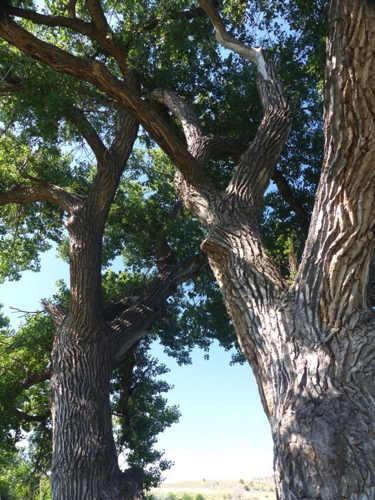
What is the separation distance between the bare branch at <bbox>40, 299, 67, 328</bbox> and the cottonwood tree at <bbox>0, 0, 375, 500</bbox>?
404mm

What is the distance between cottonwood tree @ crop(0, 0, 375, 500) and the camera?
2557 mm

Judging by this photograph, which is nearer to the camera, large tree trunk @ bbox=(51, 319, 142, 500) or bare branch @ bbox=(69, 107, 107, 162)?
large tree trunk @ bbox=(51, 319, 142, 500)

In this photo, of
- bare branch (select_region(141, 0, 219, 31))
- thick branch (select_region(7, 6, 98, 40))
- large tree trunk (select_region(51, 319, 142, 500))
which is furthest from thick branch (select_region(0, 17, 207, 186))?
bare branch (select_region(141, 0, 219, 31))

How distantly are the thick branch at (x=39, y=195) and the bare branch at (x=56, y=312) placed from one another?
1.72 m

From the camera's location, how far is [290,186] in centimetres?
886

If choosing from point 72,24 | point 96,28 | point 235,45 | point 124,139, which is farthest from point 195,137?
point 72,24

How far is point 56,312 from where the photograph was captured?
280 inches

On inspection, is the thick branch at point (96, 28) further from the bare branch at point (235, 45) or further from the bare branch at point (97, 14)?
the bare branch at point (235, 45)

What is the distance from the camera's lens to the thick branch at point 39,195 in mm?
7340

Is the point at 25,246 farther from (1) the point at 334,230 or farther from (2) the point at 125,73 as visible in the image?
(1) the point at 334,230

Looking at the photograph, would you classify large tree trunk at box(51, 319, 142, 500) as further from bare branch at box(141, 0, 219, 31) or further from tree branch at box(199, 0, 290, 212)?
bare branch at box(141, 0, 219, 31)

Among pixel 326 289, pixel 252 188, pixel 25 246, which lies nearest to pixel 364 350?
pixel 326 289

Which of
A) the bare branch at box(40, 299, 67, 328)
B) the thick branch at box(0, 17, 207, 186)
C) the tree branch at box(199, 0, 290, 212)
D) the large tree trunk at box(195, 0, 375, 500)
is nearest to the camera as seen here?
the large tree trunk at box(195, 0, 375, 500)

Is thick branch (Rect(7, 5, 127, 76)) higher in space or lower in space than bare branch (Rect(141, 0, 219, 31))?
lower
